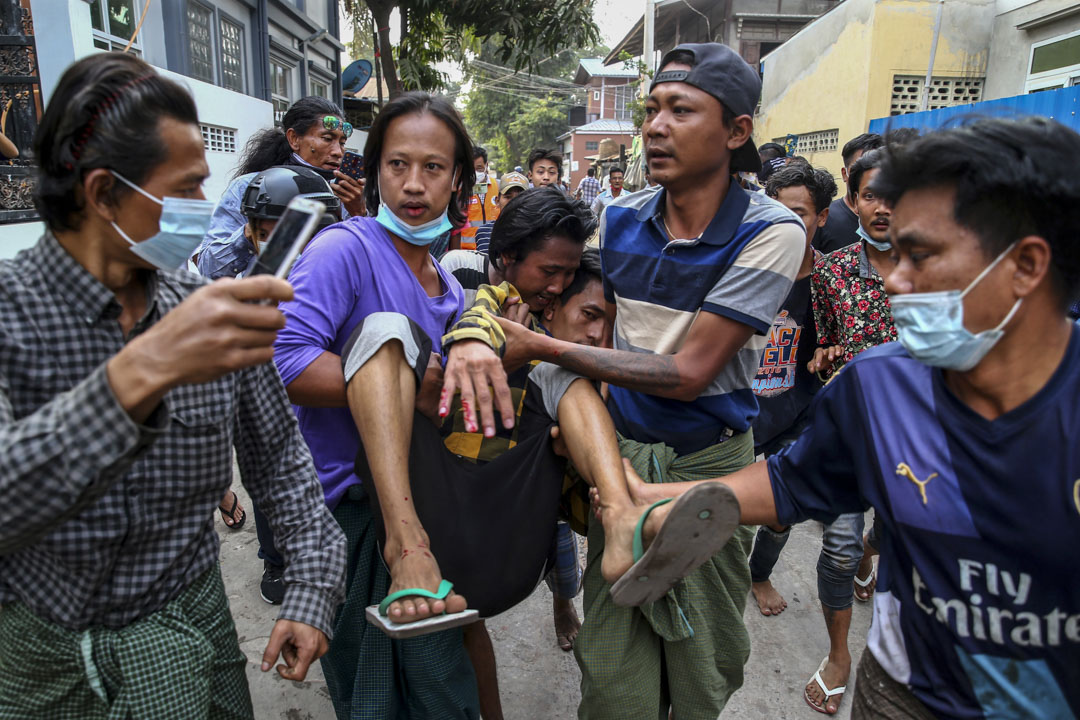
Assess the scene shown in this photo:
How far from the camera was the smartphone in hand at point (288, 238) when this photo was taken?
111 cm

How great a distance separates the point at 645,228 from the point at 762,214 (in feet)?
1.09

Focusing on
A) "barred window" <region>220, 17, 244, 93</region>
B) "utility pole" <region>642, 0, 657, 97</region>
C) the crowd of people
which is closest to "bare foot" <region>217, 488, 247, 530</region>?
the crowd of people

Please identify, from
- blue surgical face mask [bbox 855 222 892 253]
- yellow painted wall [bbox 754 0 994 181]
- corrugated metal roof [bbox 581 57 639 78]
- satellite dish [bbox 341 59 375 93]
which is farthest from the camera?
corrugated metal roof [bbox 581 57 639 78]

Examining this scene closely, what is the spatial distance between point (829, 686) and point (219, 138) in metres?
6.95

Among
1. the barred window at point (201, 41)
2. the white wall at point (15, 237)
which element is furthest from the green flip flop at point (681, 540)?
the barred window at point (201, 41)

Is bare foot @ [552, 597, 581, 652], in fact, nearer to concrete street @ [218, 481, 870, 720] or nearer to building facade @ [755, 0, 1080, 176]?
concrete street @ [218, 481, 870, 720]

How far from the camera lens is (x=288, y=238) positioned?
1.12 metres

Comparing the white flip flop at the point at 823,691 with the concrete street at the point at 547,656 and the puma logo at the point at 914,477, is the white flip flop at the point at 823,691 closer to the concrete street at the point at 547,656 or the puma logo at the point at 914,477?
the concrete street at the point at 547,656

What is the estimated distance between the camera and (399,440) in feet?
5.44

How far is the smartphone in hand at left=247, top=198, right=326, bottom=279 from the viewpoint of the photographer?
1.11 meters

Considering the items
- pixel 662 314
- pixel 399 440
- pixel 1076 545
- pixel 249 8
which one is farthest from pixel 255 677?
pixel 249 8

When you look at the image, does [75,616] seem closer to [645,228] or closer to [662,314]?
[662,314]

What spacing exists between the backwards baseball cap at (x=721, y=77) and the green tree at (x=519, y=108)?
3969 centimetres

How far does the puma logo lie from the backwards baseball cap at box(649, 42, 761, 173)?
112cm
